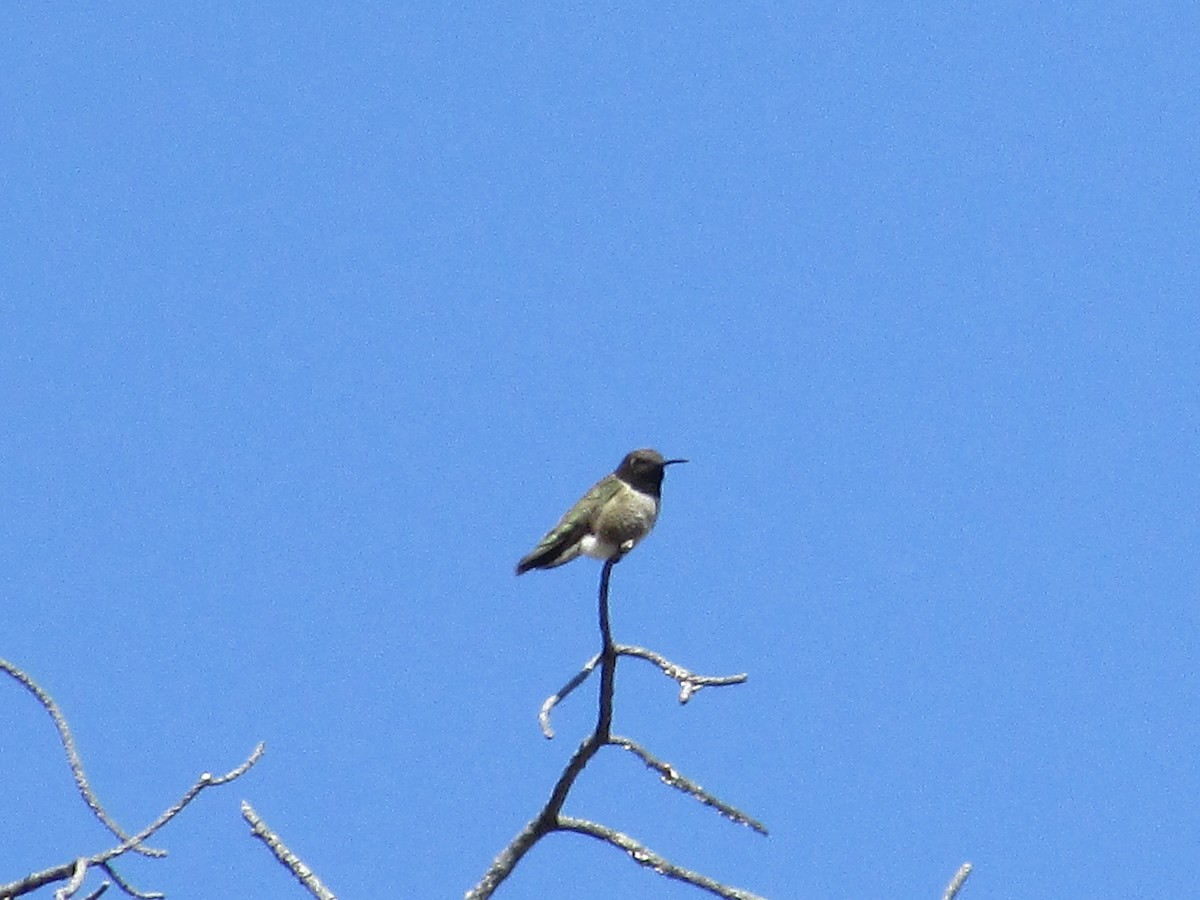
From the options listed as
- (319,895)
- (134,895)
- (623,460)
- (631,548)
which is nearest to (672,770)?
(319,895)

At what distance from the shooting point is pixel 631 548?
27.1 feet

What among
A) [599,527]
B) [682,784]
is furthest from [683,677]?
[599,527]

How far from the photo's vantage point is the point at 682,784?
491cm

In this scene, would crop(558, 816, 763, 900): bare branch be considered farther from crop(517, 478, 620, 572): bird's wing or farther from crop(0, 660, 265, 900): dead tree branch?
crop(517, 478, 620, 572): bird's wing

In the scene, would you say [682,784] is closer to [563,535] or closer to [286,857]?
[286,857]

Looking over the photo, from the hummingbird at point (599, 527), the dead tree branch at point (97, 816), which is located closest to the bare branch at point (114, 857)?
the dead tree branch at point (97, 816)

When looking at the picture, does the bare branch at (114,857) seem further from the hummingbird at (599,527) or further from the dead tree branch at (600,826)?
the hummingbird at (599,527)

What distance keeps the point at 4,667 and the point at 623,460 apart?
4.73 meters

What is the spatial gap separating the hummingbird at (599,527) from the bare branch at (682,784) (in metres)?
3.02

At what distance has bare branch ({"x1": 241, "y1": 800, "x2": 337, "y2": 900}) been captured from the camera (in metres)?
4.48

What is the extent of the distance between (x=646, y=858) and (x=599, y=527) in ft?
11.7

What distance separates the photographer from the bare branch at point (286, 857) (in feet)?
14.7

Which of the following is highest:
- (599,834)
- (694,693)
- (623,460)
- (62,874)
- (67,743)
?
(623,460)

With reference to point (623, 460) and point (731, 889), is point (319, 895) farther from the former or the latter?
point (623, 460)
